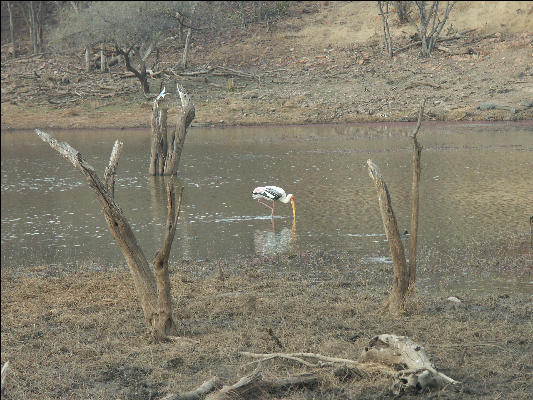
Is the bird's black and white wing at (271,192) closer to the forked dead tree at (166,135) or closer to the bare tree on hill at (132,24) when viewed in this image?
the forked dead tree at (166,135)

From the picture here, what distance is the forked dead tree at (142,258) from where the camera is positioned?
7949 mm

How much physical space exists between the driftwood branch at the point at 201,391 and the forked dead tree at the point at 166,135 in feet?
46.2

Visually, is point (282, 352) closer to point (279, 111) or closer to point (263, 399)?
point (263, 399)

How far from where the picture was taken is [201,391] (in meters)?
A: 6.20

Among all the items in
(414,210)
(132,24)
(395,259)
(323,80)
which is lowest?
(323,80)

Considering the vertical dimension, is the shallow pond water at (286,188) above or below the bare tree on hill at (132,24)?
below

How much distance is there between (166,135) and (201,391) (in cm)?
1553

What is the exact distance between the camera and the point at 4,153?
92.3ft

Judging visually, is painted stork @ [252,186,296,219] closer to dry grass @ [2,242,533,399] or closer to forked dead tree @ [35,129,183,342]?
dry grass @ [2,242,533,399]

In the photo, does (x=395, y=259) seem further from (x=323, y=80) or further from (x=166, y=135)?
(x=323, y=80)

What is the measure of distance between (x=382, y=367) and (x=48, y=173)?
18210 mm

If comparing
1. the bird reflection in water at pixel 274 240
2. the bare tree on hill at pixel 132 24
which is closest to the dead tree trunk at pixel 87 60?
the bare tree on hill at pixel 132 24

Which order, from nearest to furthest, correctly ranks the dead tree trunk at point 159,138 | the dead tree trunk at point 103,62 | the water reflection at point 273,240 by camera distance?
the water reflection at point 273,240 → the dead tree trunk at point 159,138 → the dead tree trunk at point 103,62

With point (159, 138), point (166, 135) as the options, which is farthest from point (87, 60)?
point (159, 138)
